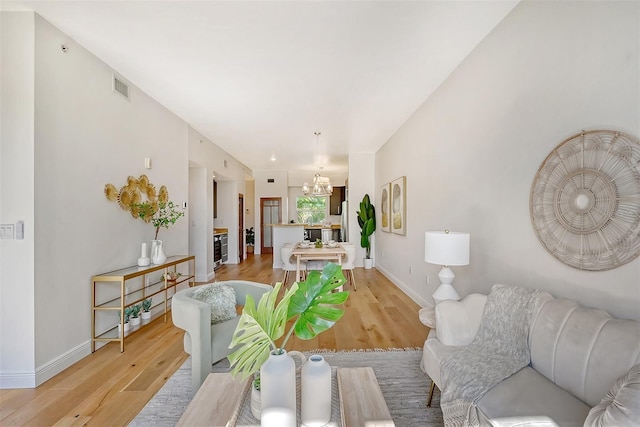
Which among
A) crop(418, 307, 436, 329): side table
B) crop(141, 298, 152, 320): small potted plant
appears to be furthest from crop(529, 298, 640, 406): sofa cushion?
crop(141, 298, 152, 320): small potted plant

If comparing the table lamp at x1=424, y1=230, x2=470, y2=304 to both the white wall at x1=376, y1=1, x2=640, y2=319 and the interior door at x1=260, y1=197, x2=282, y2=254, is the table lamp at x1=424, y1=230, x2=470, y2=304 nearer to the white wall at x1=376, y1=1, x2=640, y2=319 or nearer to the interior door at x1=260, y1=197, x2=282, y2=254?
the white wall at x1=376, y1=1, x2=640, y2=319

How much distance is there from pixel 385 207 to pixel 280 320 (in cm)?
501

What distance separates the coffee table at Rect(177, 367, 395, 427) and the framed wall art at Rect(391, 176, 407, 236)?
342 centimetres

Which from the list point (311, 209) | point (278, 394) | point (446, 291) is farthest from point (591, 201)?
point (311, 209)

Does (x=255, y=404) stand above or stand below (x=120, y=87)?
below

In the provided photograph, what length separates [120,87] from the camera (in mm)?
3115

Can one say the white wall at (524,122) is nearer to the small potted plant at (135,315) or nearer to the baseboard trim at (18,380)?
the small potted plant at (135,315)

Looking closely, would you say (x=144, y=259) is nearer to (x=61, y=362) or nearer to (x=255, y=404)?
(x=61, y=362)

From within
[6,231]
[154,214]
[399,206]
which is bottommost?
[6,231]

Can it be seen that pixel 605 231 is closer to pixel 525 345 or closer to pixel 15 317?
pixel 525 345

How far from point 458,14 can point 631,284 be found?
210 cm

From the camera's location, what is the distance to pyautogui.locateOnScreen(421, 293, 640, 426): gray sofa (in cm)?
97

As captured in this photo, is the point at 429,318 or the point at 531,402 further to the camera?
the point at 429,318

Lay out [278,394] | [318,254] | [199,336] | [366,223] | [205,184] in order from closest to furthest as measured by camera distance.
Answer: [278,394], [199,336], [318,254], [205,184], [366,223]
